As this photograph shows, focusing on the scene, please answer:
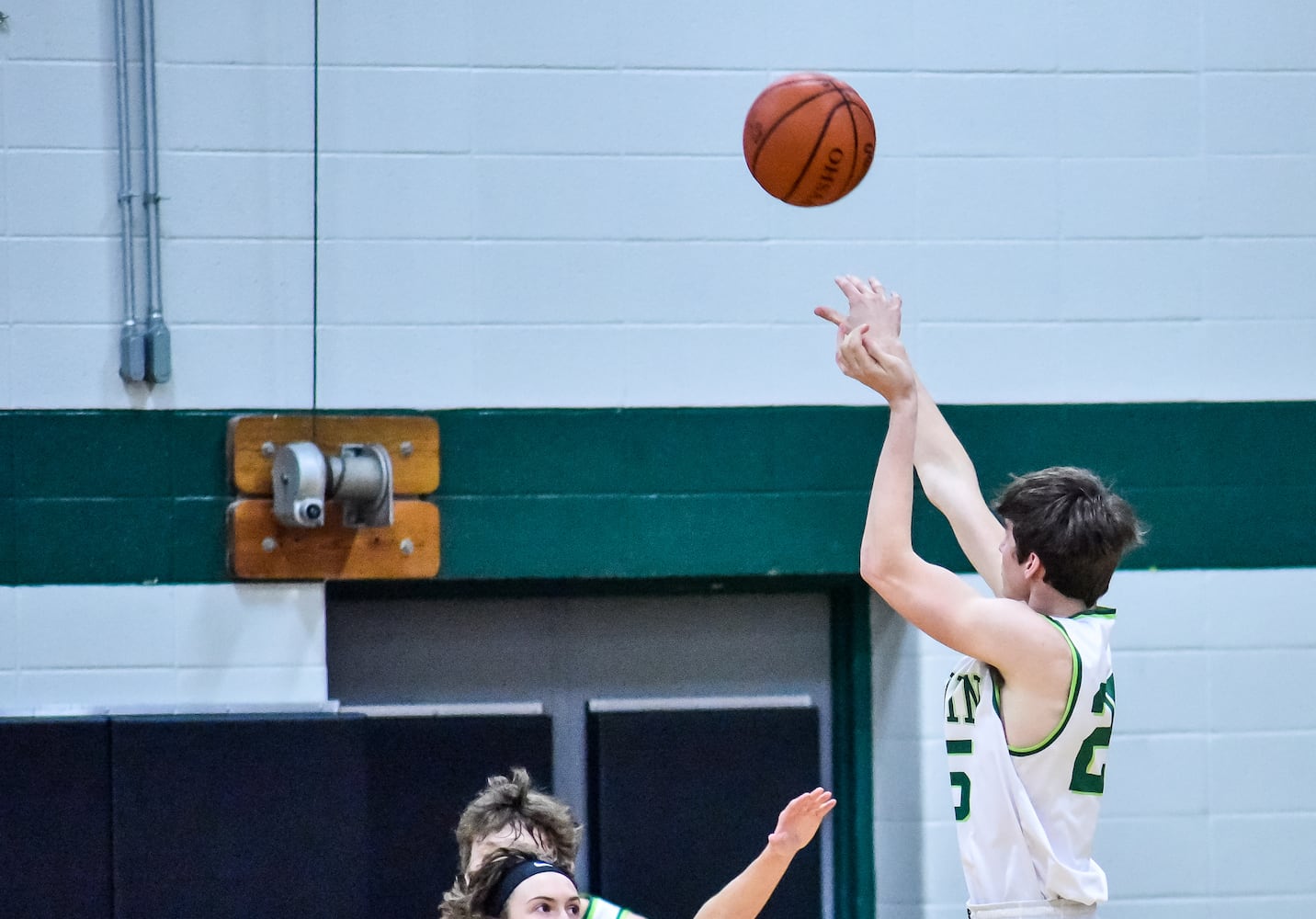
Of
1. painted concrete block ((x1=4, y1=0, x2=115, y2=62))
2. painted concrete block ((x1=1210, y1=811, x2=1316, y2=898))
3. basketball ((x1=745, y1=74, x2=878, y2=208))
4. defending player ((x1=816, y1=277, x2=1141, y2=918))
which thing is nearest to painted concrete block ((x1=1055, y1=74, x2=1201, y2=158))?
basketball ((x1=745, y1=74, x2=878, y2=208))

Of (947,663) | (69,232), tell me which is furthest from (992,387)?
(69,232)

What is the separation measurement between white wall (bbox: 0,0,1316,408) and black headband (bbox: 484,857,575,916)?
85.9 inches

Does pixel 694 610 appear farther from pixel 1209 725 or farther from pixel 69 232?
pixel 69 232

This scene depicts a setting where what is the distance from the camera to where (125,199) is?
4.73 m

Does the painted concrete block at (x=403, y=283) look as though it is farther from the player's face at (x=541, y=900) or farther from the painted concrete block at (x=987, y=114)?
the player's face at (x=541, y=900)

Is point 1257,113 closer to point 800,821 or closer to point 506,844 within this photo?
point 800,821

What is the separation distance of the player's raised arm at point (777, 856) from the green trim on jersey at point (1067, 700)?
388mm

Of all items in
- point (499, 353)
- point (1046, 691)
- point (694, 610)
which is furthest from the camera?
point (694, 610)

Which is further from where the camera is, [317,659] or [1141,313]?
[1141,313]

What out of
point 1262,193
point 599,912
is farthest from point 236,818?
point 1262,193

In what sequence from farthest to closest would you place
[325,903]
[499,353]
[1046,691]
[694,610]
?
[694,610] < [499,353] < [325,903] < [1046,691]

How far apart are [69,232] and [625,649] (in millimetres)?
2217

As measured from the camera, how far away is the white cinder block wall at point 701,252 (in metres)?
4.76

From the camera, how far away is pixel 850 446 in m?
5.00
